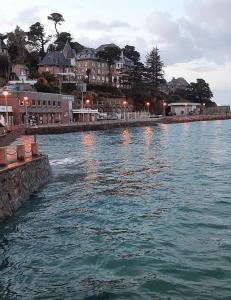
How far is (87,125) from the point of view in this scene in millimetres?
109438

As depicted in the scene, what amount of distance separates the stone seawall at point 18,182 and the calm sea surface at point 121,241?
0.47 meters

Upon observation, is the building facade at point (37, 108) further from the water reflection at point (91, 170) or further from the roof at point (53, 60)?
the water reflection at point (91, 170)

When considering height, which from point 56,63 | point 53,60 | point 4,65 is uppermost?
point 53,60

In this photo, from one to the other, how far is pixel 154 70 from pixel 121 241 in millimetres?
172524

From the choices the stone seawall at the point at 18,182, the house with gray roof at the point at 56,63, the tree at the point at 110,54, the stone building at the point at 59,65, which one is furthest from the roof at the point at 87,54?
the stone seawall at the point at 18,182

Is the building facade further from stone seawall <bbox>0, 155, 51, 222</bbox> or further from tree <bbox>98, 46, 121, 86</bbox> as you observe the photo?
stone seawall <bbox>0, 155, 51, 222</bbox>

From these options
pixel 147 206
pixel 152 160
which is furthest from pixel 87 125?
pixel 147 206

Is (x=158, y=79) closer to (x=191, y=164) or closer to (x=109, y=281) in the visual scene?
(x=191, y=164)

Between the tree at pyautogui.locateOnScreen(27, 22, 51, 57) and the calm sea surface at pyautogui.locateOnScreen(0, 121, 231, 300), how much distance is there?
146 meters

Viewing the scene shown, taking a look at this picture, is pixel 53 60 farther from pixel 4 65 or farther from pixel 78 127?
pixel 78 127

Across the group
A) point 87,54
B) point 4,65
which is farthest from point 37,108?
point 87,54

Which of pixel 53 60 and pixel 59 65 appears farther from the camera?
pixel 59 65

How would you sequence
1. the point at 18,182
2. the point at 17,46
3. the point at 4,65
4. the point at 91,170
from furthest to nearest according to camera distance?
the point at 17,46, the point at 4,65, the point at 91,170, the point at 18,182

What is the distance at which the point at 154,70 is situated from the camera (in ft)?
604
